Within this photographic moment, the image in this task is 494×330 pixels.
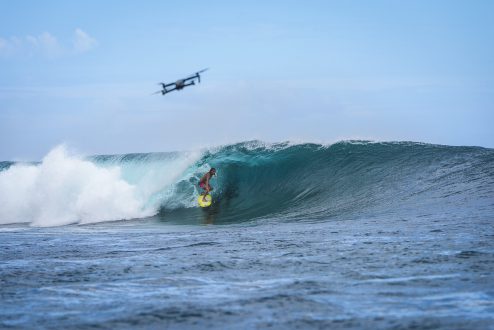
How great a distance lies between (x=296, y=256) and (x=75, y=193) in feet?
47.0

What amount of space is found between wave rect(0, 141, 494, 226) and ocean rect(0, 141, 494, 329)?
0.08 meters

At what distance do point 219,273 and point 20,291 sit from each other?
1895mm

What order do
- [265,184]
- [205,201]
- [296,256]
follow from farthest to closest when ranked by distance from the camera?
[265,184] → [205,201] → [296,256]

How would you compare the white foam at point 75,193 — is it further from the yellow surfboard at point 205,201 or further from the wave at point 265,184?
the yellow surfboard at point 205,201

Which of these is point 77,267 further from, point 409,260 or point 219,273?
point 409,260

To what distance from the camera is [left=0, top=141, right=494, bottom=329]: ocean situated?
175 inches

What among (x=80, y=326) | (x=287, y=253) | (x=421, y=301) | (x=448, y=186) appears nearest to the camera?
(x=80, y=326)

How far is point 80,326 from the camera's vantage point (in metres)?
4.25

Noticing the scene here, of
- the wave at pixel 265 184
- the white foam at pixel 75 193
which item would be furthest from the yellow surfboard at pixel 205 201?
the white foam at pixel 75 193

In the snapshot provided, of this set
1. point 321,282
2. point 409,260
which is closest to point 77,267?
point 321,282

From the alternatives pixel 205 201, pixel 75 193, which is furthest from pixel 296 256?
pixel 75 193

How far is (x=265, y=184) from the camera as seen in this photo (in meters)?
18.3

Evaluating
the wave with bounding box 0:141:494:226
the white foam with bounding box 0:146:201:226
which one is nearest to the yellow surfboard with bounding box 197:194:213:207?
the wave with bounding box 0:141:494:226

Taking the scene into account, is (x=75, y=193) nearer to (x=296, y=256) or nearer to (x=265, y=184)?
(x=265, y=184)
